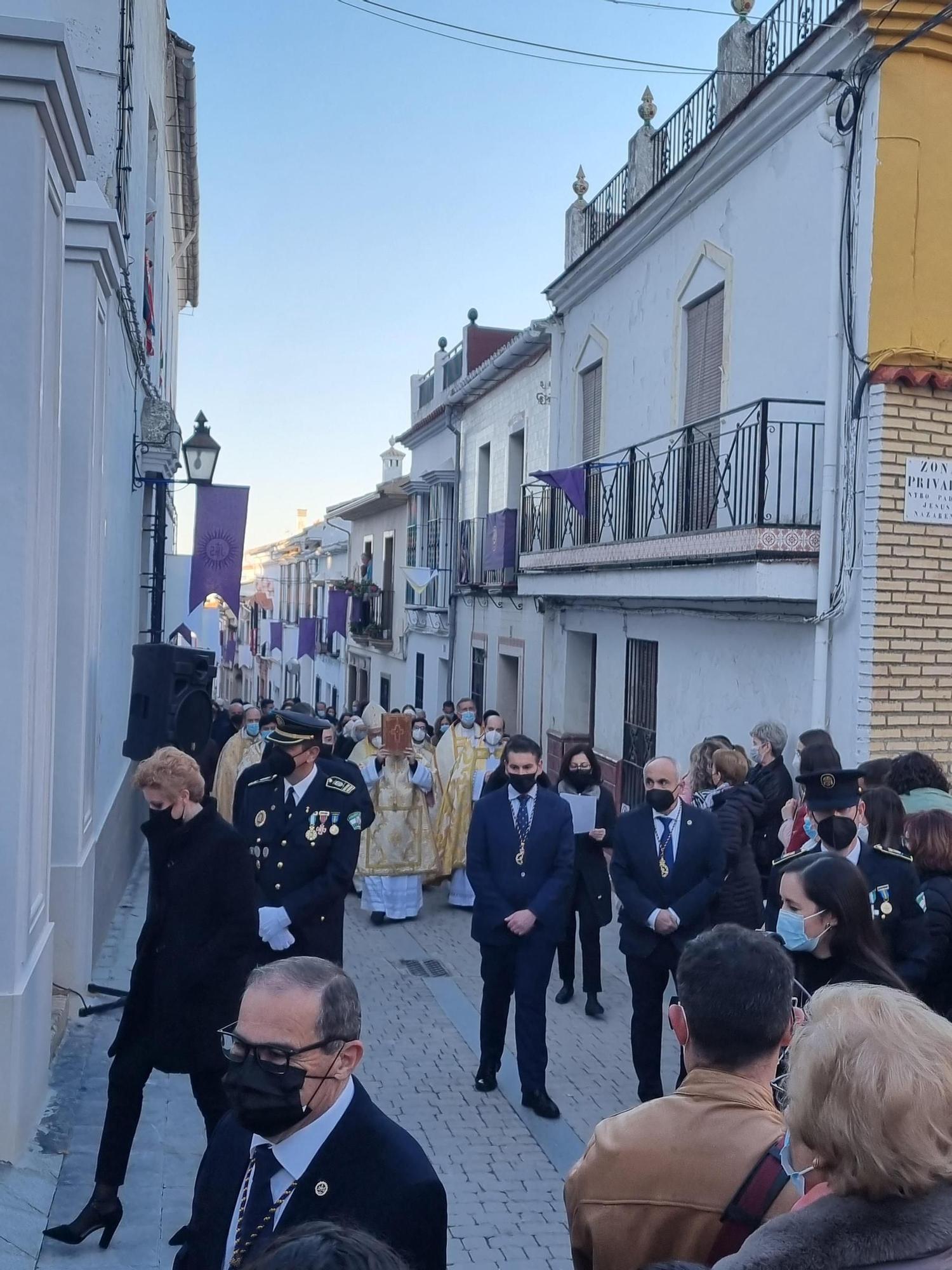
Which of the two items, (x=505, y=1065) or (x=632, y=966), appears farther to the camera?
(x=505, y=1065)

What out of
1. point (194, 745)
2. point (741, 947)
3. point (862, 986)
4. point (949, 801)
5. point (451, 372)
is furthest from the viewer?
point (451, 372)

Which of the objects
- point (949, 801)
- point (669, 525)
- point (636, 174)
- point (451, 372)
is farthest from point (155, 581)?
point (451, 372)

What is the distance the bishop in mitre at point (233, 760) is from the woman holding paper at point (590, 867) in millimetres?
4416

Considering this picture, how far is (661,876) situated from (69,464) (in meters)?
3.92

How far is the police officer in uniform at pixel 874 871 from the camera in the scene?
4.28 metres

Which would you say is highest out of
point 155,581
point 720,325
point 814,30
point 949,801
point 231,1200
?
point 814,30

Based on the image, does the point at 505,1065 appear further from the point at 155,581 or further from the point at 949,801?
the point at 155,581

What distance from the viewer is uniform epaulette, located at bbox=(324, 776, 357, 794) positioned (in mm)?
5641

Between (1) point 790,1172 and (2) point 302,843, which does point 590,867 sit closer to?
(2) point 302,843

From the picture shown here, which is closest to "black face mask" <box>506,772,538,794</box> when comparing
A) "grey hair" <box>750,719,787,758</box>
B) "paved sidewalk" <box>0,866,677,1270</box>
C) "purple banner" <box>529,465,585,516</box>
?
"paved sidewalk" <box>0,866,677,1270</box>

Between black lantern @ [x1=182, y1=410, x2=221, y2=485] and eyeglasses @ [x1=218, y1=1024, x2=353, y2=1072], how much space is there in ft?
31.0

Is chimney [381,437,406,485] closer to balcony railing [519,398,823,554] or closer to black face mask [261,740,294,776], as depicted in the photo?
balcony railing [519,398,823,554]

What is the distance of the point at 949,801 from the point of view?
18.8ft

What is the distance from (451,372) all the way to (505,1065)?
19.9m
